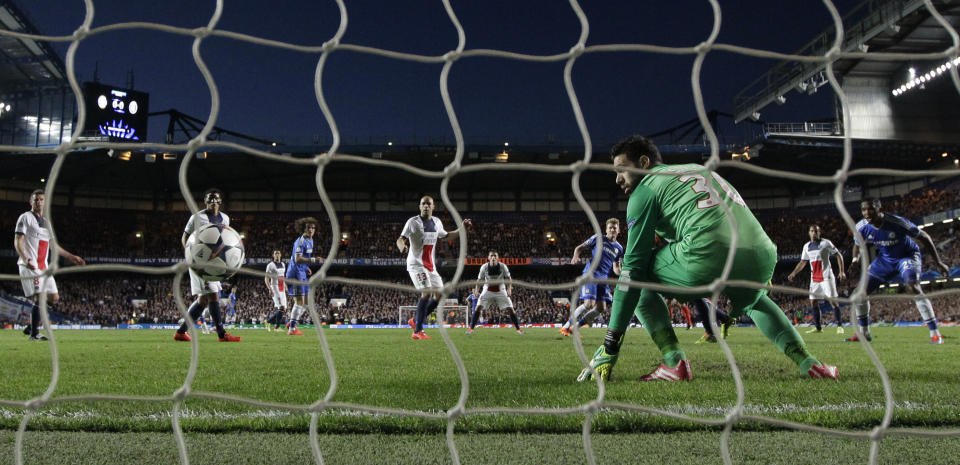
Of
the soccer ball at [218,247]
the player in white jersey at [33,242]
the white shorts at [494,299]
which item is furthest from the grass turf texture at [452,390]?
the white shorts at [494,299]

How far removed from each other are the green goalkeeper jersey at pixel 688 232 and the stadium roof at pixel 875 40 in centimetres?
2189

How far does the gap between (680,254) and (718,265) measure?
237 mm

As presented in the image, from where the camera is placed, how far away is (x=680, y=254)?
3.85 metres

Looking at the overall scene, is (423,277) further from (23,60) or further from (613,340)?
(23,60)

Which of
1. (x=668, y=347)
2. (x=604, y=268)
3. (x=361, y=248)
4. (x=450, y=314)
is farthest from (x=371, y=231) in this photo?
(x=668, y=347)

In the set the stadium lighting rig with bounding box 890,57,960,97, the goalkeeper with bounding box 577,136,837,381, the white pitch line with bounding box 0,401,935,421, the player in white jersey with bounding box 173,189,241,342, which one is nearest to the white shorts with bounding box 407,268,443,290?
the player in white jersey with bounding box 173,189,241,342

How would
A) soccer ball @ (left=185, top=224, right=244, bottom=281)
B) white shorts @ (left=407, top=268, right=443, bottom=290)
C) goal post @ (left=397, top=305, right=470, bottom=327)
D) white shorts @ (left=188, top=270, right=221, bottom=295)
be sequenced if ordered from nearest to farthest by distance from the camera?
soccer ball @ (left=185, top=224, right=244, bottom=281) → white shorts @ (left=188, top=270, right=221, bottom=295) → white shorts @ (left=407, top=268, right=443, bottom=290) → goal post @ (left=397, top=305, right=470, bottom=327)

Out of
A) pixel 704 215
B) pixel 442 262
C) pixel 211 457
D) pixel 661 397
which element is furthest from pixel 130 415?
pixel 442 262

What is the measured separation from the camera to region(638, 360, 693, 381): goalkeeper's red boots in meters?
4.29

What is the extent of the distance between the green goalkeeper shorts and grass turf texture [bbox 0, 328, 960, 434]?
1.96 ft

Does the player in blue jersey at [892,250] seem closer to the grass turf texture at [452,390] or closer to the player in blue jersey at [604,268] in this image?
the grass turf texture at [452,390]

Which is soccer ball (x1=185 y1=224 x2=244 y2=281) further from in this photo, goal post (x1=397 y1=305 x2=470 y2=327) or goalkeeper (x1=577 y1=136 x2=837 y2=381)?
goal post (x1=397 y1=305 x2=470 y2=327)

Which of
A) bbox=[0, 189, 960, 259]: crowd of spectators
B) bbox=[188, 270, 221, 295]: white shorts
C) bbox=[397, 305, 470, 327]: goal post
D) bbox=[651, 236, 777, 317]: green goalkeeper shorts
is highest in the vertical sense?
bbox=[0, 189, 960, 259]: crowd of spectators

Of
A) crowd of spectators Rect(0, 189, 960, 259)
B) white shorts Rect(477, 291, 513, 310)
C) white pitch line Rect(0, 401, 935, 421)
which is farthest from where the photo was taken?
crowd of spectators Rect(0, 189, 960, 259)
